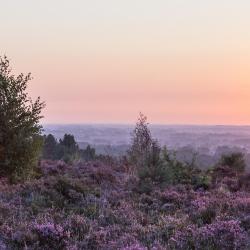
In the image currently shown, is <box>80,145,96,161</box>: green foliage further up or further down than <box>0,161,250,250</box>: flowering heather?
further down

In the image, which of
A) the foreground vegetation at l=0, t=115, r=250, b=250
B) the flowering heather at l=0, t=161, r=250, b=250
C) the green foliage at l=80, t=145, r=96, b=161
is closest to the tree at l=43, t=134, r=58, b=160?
the green foliage at l=80, t=145, r=96, b=161

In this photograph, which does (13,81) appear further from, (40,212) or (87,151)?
(87,151)

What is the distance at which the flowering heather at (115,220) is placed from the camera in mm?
8422

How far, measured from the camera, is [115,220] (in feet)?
37.3

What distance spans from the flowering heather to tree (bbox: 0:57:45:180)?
13.8 ft

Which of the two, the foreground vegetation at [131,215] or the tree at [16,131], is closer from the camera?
the foreground vegetation at [131,215]

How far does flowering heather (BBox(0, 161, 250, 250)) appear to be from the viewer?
8.42 m

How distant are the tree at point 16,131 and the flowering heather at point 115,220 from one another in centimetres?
420

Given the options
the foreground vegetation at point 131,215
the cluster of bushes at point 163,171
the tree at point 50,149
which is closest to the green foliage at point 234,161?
the cluster of bushes at point 163,171

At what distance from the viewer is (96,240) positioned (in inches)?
343

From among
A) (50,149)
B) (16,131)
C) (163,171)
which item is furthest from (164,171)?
(50,149)

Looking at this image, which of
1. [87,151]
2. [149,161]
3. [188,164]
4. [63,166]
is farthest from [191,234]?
[87,151]

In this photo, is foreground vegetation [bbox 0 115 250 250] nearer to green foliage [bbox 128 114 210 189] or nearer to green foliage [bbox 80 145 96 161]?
green foliage [bbox 128 114 210 189]

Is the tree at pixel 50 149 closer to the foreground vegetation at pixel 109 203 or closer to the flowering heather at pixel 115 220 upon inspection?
the foreground vegetation at pixel 109 203
